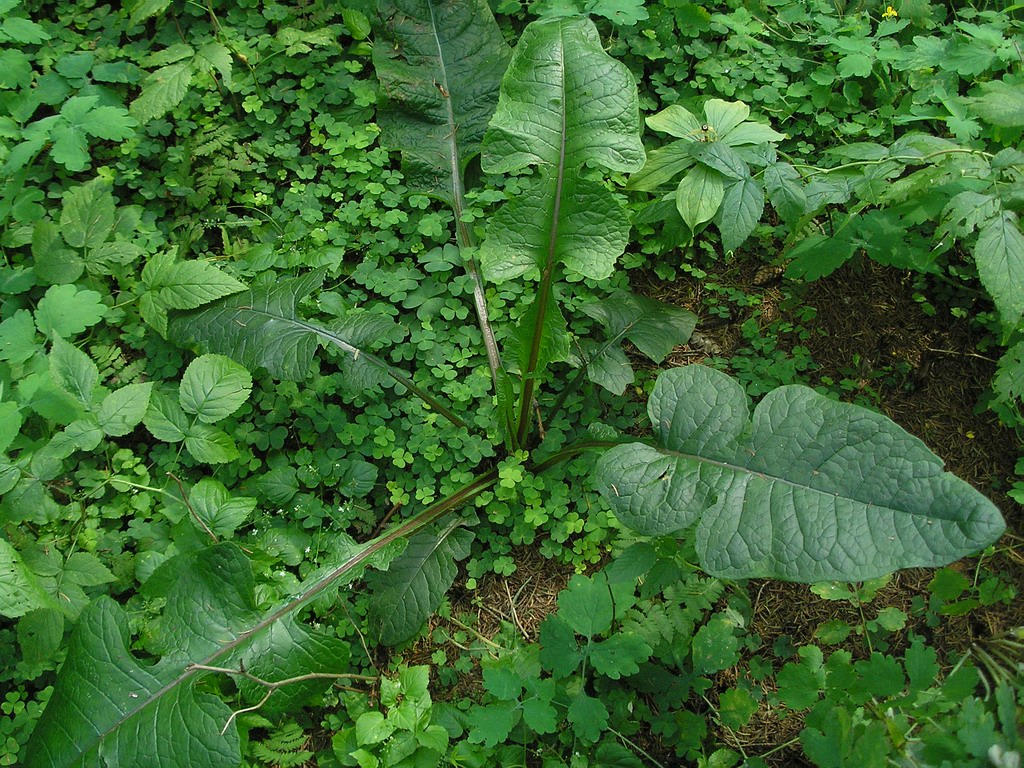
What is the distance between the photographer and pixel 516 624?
8.03 ft

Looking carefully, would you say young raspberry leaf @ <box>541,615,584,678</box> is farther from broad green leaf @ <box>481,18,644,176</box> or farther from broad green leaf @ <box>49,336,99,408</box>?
broad green leaf @ <box>49,336,99,408</box>

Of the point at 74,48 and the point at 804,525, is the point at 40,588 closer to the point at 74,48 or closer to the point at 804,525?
the point at 804,525

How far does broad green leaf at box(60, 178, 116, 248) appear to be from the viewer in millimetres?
2879

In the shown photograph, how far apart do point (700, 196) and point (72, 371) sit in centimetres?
222

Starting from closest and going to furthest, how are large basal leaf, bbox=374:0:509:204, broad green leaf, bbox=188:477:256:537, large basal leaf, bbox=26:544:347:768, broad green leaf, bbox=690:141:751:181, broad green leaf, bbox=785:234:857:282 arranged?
1. large basal leaf, bbox=26:544:347:768
2. broad green leaf, bbox=188:477:256:537
3. broad green leaf, bbox=690:141:751:181
4. broad green leaf, bbox=785:234:857:282
5. large basal leaf, bbox=374:0:509:204

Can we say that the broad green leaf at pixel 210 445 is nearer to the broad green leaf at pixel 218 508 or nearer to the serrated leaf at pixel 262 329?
the broad green leaf at pixel 218 508

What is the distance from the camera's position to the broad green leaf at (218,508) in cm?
230

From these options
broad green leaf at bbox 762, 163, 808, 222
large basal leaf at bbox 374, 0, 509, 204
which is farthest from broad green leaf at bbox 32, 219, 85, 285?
broad green leaf at bbox 762, 163, 808, 222

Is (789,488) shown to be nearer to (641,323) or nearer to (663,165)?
(641,323)

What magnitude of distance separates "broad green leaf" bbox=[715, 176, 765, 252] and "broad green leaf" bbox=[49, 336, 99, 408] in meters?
2.20

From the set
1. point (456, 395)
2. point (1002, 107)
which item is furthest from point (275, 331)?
point (1002, 107)

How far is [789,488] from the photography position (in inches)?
72.6

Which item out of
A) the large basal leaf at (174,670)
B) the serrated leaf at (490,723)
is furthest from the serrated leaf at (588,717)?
the large basal leaf at (174,670)

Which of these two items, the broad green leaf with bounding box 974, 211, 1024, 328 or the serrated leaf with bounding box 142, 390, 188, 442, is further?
the serrated leaf with bounding box 142, 390, 188, 442
